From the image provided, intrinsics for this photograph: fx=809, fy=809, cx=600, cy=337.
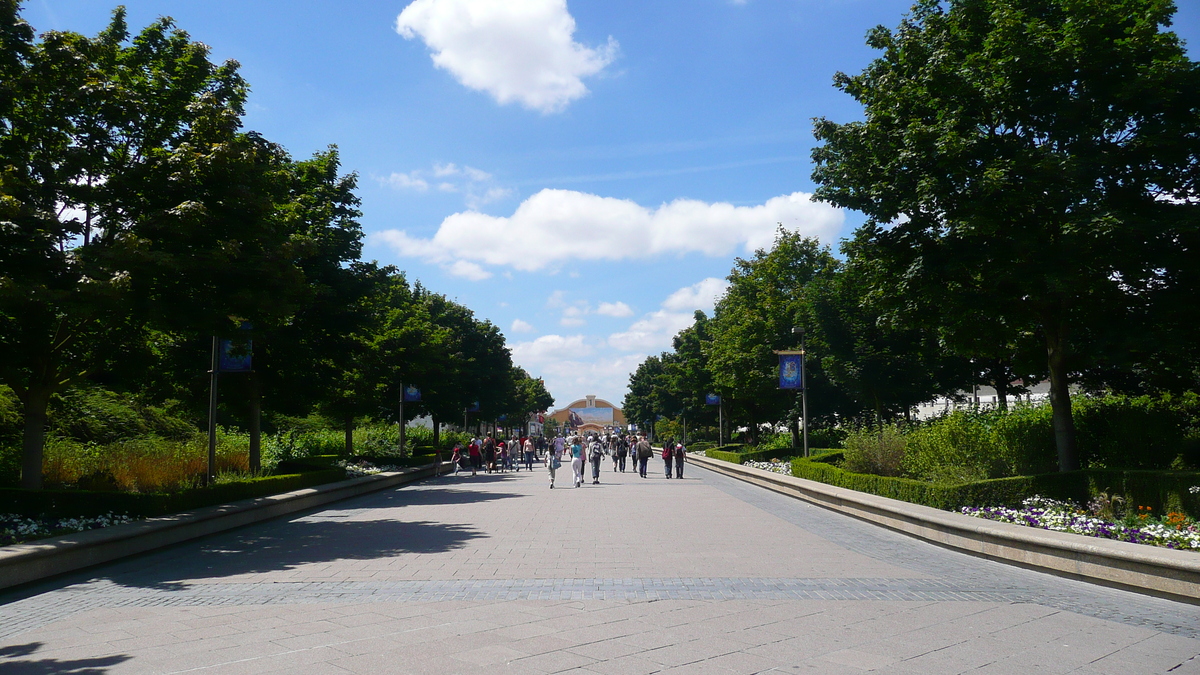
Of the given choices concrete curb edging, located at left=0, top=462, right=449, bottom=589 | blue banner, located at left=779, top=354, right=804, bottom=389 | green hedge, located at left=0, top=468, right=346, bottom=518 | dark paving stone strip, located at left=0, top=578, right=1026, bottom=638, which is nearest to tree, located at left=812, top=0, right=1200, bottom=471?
dark paving stone strip, located at left=0, top=578, right=1026, bottom=638

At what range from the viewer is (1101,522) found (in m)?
10.1

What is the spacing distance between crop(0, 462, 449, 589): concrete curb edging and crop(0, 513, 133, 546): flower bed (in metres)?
0.33

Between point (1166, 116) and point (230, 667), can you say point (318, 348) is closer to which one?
point (230, 667)

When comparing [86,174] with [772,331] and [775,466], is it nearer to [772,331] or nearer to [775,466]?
[775,466]

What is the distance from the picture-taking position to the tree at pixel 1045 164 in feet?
37.0

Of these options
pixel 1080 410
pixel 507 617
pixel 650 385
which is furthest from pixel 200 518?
pixel 650 385

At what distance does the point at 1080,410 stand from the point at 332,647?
556 inches

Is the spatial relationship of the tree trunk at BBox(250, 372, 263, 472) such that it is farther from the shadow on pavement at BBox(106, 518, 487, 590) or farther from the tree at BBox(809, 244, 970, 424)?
the tree at BBox(809, 244, 970, 424)

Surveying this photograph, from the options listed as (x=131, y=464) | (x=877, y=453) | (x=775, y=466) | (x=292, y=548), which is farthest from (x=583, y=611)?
(x=775, y=466)

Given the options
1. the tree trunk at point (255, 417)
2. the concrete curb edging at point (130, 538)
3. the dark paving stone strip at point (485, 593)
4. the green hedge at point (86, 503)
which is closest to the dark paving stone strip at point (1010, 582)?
the dark paving stone strip at point (485, 593)

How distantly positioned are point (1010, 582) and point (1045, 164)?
594cm

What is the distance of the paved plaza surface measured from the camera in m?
5.48

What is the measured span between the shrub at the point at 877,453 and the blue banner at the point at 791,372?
317 cm

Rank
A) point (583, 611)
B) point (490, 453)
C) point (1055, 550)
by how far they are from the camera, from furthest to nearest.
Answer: point (490, 453) < point (1055, 550) < point (583, 611)
